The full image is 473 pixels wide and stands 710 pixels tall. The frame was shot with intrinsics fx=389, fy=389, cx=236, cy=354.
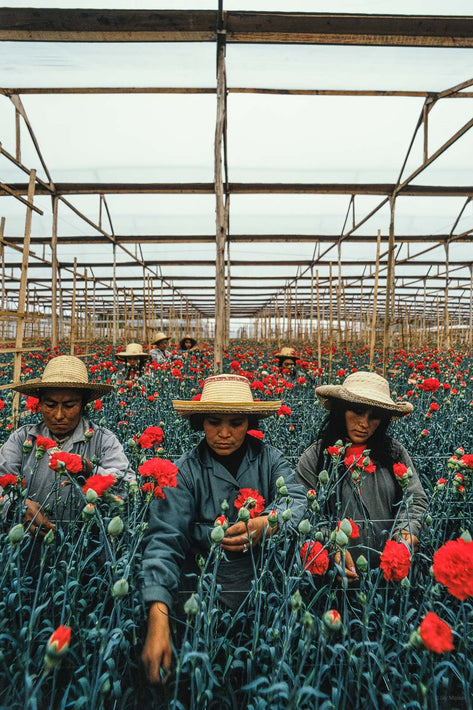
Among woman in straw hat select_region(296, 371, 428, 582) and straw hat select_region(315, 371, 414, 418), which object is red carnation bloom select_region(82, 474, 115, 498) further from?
straw hat select_region(315, 371, 414, 418)

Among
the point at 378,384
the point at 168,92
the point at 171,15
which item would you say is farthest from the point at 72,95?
the point at 378,384

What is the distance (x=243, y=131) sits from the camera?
266 inches

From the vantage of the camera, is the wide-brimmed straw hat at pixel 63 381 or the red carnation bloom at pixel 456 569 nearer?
the red carnation bloom at pixel 456 569

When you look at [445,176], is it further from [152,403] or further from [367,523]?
[367,523]

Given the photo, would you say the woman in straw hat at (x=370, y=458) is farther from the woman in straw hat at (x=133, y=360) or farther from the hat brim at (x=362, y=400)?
the woman in straw hat at (x=133, y=360)

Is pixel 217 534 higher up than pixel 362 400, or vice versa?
pixel 362 400

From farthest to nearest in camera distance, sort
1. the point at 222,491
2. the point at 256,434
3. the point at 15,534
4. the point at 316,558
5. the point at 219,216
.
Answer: the point at 219,216 → the point at 256,434 → the point at 222,491 → the point at 316,558 → the point at 15,534

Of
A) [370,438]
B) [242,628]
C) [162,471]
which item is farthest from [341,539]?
[370,438]

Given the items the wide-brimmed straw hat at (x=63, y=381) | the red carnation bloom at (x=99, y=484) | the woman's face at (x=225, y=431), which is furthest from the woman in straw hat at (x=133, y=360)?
the red carnation bloom at (x=99, y=484)

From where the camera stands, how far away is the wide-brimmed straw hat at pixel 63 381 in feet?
6.33

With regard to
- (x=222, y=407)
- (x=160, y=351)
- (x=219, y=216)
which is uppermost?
(x=219, y=216)

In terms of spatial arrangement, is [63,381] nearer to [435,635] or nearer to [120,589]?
[120,589]

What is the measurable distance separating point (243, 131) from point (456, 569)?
7388 mm

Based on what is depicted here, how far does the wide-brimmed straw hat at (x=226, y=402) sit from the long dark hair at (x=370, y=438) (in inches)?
13.9
